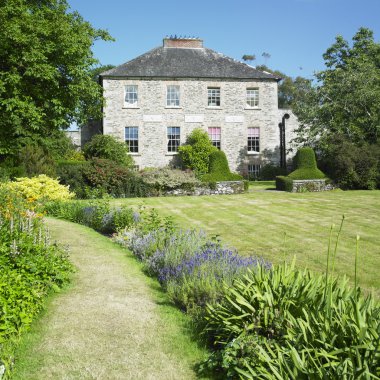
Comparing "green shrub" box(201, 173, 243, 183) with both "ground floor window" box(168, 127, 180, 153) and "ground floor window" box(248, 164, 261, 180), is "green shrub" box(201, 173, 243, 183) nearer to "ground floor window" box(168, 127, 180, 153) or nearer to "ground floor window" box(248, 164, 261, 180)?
"ground floor window" box(168, 127, 180, 153)

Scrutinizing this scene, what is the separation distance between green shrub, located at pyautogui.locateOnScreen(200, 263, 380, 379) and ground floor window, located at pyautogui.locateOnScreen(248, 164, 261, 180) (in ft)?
86.8

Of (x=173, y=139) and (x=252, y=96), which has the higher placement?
(x=252, y=96)

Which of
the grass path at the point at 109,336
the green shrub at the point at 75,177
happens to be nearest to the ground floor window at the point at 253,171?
the green shrub at the point at 75,177

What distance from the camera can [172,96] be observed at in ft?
97.3

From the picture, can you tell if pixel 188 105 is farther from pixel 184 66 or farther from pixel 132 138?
pixel 132 138

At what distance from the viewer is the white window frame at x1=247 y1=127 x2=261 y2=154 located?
30781 mm

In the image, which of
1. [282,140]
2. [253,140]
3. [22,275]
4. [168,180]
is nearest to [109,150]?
[168,180]

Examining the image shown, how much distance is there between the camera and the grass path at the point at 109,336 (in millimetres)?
4047

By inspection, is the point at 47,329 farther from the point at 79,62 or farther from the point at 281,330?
the point at 79,62

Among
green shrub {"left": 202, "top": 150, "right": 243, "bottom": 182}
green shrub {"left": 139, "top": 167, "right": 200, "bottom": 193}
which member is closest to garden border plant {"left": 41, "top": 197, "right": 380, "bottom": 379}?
green shrub {"left": 139, "top": 167, "right": 200, "bottom": 193}

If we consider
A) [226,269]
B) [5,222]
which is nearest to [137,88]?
[5,222]

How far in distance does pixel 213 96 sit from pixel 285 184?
10.7 metres

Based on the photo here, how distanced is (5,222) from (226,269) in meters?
4.02

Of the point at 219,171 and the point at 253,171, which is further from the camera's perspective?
the point at 253,171
